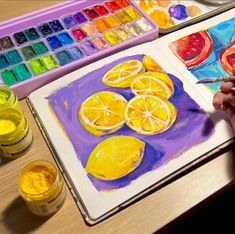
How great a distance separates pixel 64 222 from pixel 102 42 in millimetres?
384

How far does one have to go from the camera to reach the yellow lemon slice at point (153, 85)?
65cm

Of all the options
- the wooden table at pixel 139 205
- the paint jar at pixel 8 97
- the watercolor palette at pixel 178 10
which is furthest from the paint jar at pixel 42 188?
the watercolor palette at pixel 178 10

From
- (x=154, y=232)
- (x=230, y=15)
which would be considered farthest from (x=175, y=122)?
(x=230, y=15)

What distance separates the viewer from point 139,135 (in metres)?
0.59

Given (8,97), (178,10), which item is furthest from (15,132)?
(178,10)

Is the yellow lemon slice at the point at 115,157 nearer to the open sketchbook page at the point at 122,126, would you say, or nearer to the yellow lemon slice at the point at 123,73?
the open sketchbook page at the point at 122,126

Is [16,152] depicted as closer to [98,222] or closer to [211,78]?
[98,222]

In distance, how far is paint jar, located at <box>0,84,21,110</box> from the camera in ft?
1.94

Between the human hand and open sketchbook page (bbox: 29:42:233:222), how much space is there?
0.02 m

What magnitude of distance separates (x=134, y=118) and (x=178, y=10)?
1.11 ft

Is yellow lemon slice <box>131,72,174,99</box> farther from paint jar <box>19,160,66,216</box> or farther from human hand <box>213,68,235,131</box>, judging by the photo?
paint jar <box>19,160,66,216</box>

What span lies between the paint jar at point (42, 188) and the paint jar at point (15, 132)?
6cm

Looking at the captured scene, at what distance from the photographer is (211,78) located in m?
0.66

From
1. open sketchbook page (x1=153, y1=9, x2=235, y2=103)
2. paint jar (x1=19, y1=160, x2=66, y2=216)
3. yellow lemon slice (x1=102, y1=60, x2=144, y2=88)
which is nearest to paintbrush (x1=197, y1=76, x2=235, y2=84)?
open sketchbook page (x1=153, y1=9, x2=235, y2=103)
